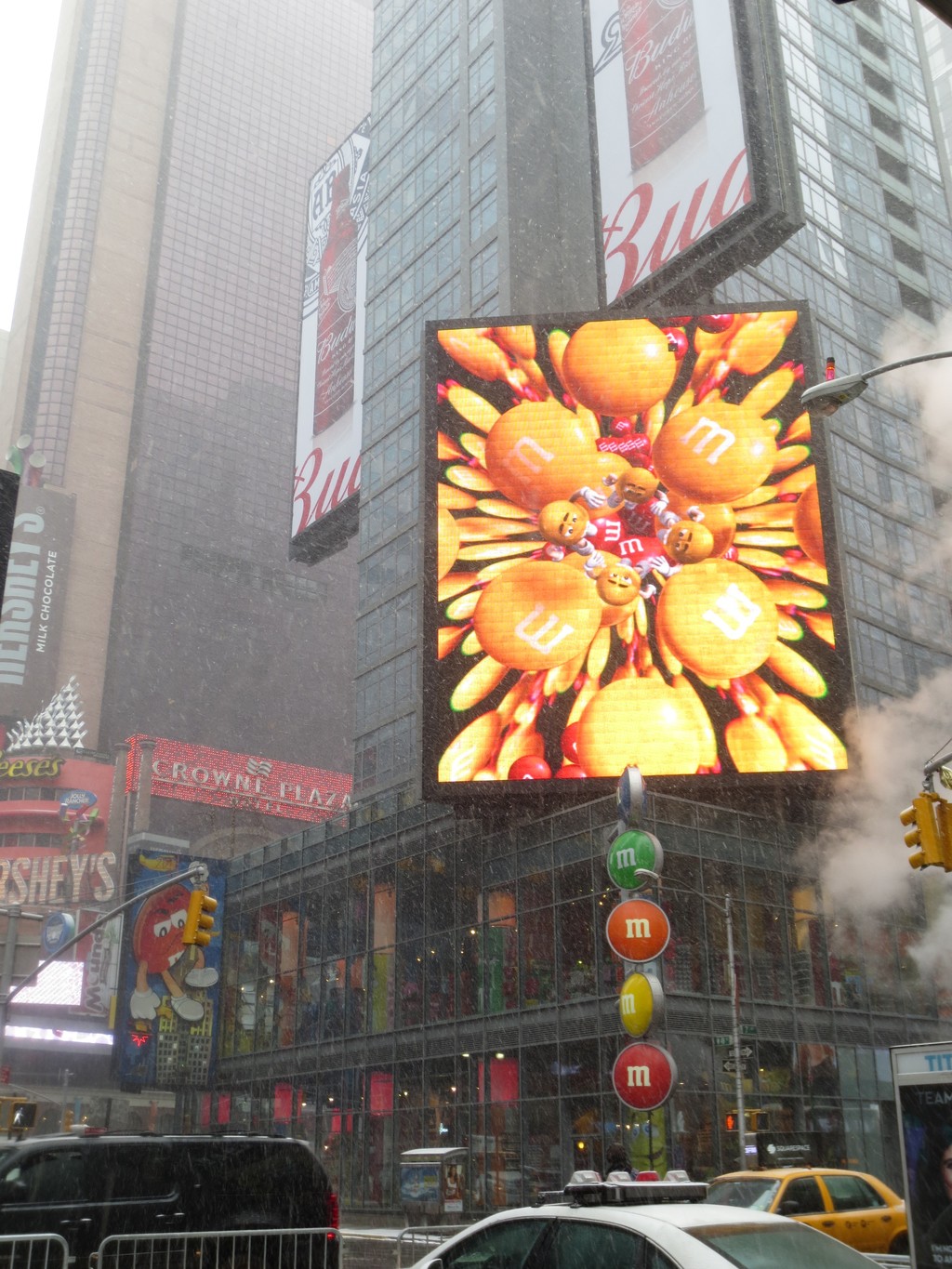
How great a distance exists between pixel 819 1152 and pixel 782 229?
84.2 ft

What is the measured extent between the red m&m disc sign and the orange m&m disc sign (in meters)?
1.56

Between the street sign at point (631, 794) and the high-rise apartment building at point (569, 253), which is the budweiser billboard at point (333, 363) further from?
the street sign at point (631, 794)

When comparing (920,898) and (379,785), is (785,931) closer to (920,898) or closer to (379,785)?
(920,898)

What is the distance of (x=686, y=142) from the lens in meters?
39.9

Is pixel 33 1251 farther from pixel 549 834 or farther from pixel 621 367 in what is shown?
pixel 621 367

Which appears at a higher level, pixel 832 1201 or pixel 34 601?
pixel 34 601

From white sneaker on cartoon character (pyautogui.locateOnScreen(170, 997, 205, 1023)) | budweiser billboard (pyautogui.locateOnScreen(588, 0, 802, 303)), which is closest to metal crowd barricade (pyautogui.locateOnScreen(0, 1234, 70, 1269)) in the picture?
budweiser billboard (pyautogui.locateOnScreen(588, 0, 802, 303))

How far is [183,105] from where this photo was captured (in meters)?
125

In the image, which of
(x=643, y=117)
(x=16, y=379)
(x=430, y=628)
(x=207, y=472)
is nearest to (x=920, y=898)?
(x=430, y=628)

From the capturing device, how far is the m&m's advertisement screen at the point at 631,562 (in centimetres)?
3130

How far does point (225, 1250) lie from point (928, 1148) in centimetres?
499

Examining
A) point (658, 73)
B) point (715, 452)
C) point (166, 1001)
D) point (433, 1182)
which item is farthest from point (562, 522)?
point (166, 1001)

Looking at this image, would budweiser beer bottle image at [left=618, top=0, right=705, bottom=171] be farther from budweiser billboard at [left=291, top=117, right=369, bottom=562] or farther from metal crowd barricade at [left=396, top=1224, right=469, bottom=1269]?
metal crowd barricade at [left=396, top=1224, right=469, bottom=1269]

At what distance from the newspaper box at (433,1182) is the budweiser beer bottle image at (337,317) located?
39.9m
